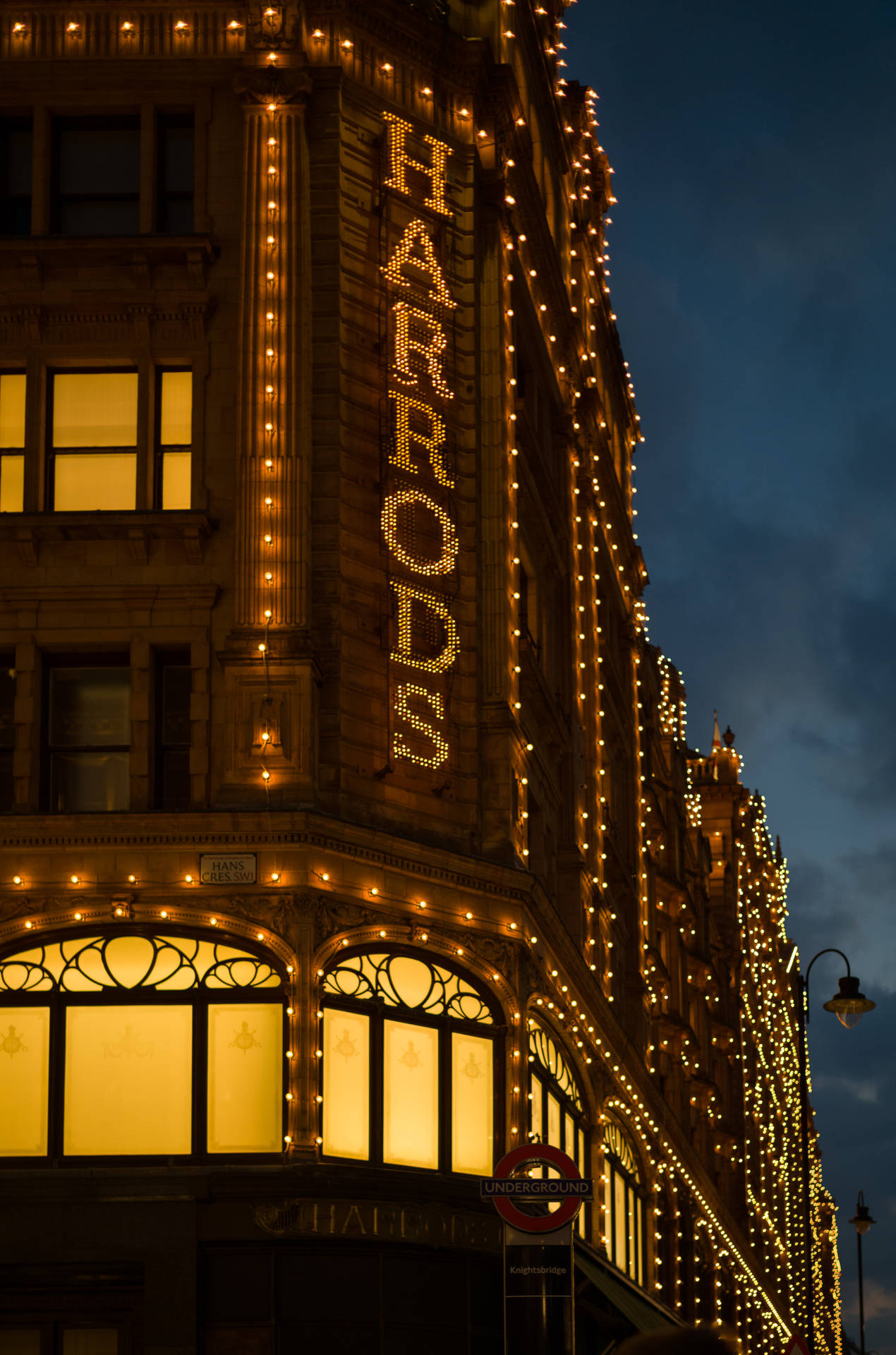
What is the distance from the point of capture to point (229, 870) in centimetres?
2762

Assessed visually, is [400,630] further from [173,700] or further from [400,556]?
[173,700]

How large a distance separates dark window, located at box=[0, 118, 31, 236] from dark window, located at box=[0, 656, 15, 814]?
681cm

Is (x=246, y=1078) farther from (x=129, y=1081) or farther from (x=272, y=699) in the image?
(x=272, y=699)

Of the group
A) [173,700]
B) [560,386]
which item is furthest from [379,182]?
[560,386]

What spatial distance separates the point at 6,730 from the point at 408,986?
6531 mm

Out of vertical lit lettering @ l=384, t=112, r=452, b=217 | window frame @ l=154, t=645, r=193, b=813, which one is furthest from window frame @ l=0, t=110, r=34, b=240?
window frame @ l=154, t=645, r=193, b=813

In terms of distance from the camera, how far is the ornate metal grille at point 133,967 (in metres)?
27.5

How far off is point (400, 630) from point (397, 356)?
4.24m

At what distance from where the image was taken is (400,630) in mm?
30000

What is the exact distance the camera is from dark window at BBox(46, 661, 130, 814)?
1146 inches

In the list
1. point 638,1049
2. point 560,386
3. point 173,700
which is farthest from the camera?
point 638,1049

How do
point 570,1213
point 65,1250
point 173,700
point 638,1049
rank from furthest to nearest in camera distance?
point 638,1049, point 173,700, point 65,1250, point 570,1213

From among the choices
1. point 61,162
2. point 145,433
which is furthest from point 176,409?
point 61,162

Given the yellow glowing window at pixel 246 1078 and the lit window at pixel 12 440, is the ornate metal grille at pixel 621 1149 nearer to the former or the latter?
the yellow glowing window at pixel 246 1078
